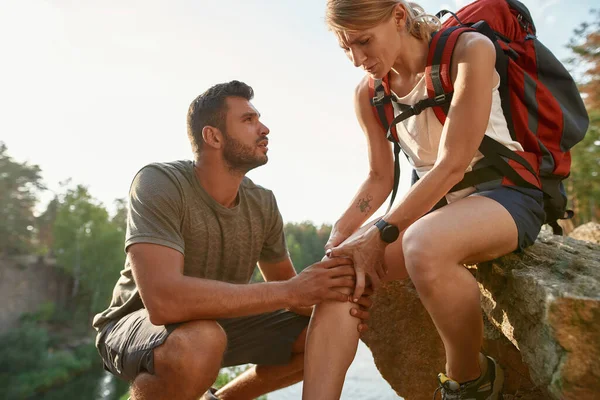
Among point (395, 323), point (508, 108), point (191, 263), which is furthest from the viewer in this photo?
point (395, 323)

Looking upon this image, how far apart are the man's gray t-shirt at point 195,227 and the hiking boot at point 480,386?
1.47m

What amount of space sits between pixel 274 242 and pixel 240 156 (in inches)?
25.2

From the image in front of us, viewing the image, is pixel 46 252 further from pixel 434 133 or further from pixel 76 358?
pixel 434 133

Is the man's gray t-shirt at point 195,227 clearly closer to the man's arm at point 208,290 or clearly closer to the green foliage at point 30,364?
the man's arm at point 208,290

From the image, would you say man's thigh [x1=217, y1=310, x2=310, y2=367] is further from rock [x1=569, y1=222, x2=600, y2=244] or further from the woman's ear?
rock [x1=569, y1=222, x2=600, y2=244]

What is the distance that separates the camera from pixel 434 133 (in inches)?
102

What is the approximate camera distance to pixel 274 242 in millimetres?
3605

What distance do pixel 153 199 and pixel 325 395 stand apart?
144 cm

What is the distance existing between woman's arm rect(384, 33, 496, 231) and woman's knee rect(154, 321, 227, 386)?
1.18m

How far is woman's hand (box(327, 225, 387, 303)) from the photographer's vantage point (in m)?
2.51

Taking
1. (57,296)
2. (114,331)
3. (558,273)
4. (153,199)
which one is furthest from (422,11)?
A: (57,296)

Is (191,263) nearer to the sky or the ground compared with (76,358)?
nearer to the sky

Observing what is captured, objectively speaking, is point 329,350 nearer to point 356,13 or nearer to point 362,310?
point 362,310

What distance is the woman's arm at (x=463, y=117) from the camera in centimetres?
227
